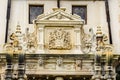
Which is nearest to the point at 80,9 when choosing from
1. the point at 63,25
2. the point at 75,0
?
the point at 75,0

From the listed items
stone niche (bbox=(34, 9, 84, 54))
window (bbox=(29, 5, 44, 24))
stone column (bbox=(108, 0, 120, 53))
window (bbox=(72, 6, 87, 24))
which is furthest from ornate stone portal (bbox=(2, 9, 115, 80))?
window (bbox=(72, 6, 87, 24))

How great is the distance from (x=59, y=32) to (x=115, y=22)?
11.8ft

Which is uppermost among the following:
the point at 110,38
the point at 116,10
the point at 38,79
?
the point at 116,10

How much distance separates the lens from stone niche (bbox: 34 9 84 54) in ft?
74.8

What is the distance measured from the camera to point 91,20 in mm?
25062

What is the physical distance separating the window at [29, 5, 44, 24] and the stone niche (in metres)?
1.82

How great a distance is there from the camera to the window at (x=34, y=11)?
25172 mm

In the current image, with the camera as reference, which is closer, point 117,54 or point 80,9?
point 117,54

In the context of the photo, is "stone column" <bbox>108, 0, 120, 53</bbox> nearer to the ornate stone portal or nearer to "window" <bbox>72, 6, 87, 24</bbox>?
"window" <bbox>72, 6, 87, 24</bbox>

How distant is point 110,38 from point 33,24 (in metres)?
4.27

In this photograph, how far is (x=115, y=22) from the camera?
24.9 meters

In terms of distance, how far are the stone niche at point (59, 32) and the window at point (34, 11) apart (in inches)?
71.5

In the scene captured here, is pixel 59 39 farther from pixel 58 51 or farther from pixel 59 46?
pixel 58 51

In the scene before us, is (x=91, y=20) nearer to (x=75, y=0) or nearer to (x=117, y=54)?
(x=75, y=0)
